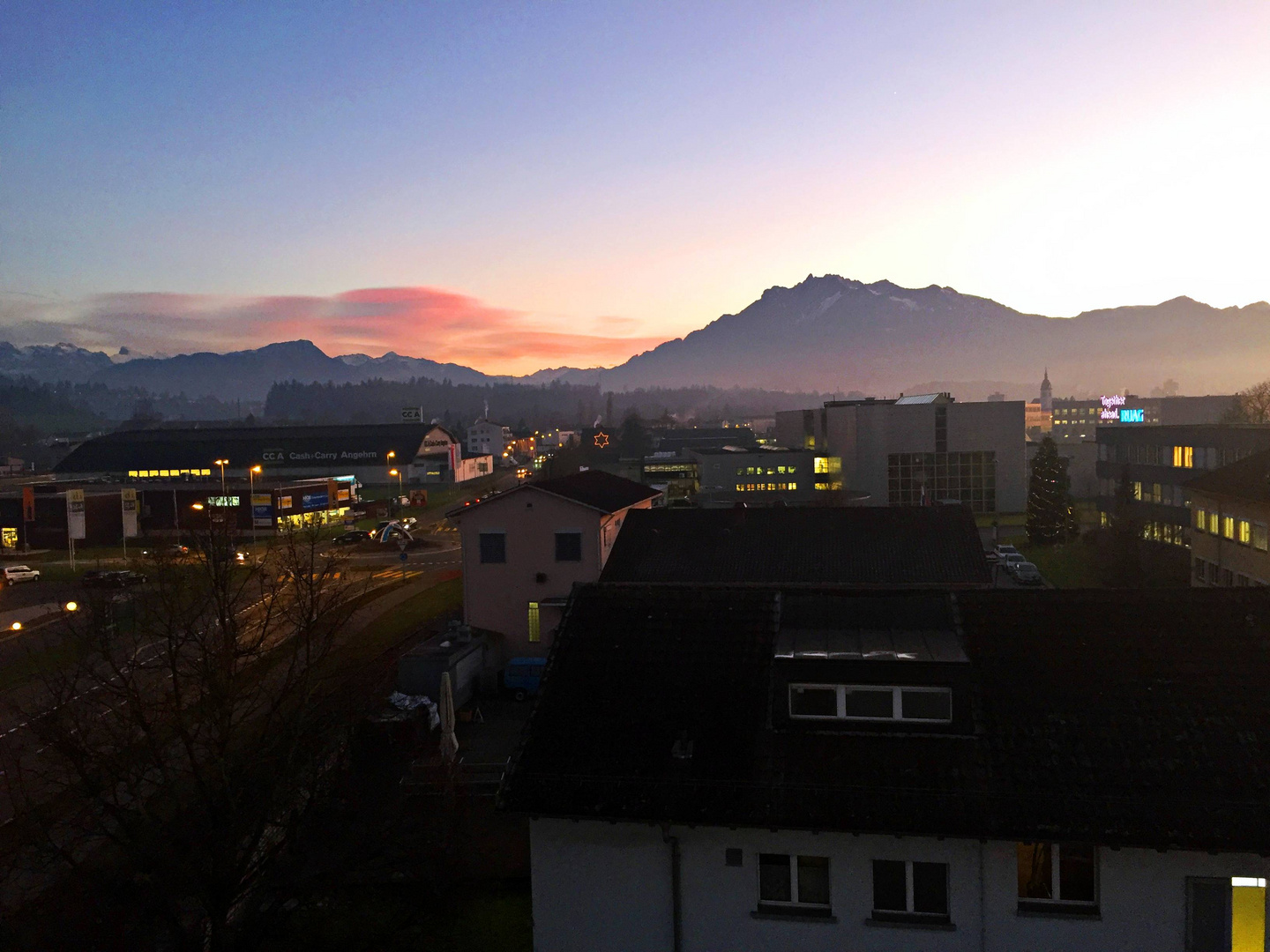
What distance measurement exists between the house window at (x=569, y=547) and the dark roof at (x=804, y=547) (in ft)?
5.46

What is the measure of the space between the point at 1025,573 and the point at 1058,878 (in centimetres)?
3059

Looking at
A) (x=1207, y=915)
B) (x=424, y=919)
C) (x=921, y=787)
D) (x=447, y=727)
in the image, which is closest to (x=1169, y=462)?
(x=447, y=727)

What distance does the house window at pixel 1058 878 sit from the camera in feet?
23.0

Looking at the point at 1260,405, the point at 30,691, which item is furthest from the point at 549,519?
the point at 1260,405

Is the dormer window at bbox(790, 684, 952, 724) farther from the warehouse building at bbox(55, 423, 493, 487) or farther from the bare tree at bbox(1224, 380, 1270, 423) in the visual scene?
the warehouse building at bbox(55, 423, 493, 487)

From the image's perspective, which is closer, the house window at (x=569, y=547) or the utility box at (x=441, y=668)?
the utility box at (x=441, y=668)

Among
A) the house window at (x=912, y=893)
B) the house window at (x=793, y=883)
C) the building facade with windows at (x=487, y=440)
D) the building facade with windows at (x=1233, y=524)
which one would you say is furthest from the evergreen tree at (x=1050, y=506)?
the building facade with windows at (x=487, y=440)

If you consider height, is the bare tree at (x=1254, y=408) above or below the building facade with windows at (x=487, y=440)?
above

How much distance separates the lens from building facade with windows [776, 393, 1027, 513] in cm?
6288

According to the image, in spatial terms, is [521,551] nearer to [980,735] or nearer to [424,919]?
[424,919]

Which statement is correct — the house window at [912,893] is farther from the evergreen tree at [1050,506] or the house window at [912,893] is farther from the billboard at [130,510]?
the billboard at [130,510]

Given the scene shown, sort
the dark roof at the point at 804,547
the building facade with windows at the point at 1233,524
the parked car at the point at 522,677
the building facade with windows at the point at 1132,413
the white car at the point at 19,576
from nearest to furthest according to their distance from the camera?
the dark roof at the point at 804,547 < the parked car at the point at 522,677 < the building facade with windows at the point at 1233,524 < the white car at the point at 19,576 < the building facade with windows at the point at 1132,413

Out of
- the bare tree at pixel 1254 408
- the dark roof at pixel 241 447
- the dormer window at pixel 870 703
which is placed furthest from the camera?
the dark roof at pixel 241 447

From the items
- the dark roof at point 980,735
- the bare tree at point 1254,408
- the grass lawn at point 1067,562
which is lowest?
the grass lawn at point 1067,562
